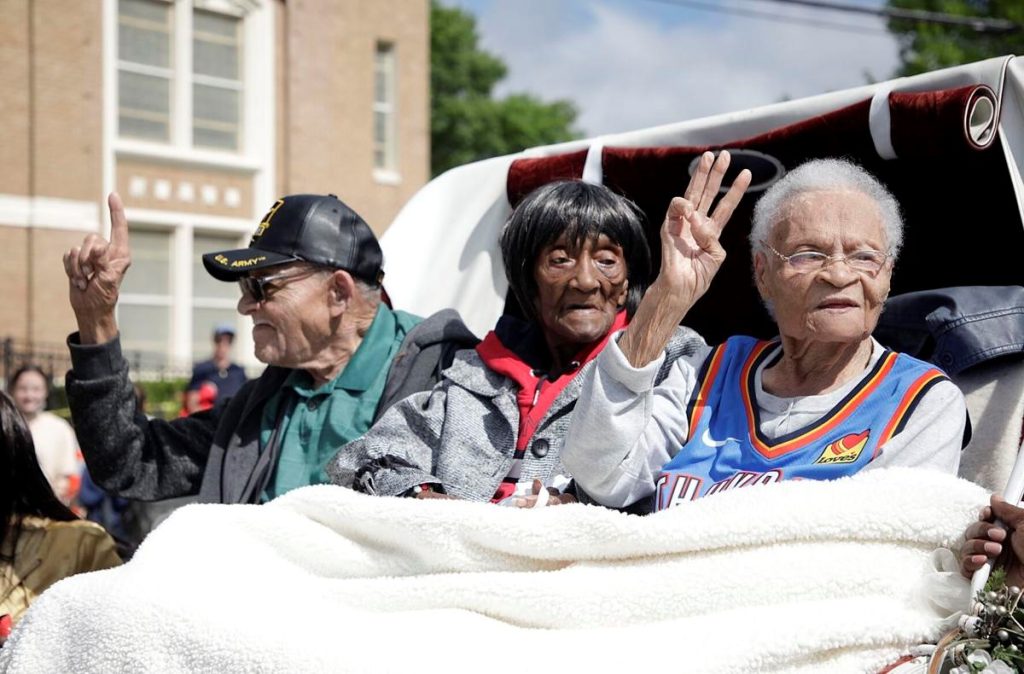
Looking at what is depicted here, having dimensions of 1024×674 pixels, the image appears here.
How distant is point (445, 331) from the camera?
2.73 meters

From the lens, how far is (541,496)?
2.03 metres

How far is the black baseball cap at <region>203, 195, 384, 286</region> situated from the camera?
2744mm

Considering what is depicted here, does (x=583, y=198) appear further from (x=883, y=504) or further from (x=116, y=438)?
(x=116, y=438)

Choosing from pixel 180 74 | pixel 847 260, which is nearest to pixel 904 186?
pixel 847 260

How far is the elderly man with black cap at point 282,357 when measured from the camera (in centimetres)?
267

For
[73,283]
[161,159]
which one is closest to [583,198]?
[73,283]

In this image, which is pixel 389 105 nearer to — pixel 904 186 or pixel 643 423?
pixel 904 186

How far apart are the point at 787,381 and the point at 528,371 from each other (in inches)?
25.5

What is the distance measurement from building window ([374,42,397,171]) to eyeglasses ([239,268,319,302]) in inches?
610

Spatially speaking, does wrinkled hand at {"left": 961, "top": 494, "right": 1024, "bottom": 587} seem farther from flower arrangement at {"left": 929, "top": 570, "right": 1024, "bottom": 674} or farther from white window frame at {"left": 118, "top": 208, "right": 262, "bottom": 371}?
white window frame at {"left": 118, "top": 208, "right": 262, "bottom": 371}

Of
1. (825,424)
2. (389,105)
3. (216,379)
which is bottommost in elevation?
(216,379)

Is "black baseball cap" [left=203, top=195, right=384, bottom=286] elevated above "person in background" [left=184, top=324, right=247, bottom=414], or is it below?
above

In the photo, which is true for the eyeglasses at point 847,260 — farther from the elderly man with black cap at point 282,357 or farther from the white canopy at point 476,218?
the elderly man with black cap at point 282,357

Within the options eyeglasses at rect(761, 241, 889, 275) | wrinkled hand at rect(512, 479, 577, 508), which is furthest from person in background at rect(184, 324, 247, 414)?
eyeglasses at rect(761, 241, 889, 275)
